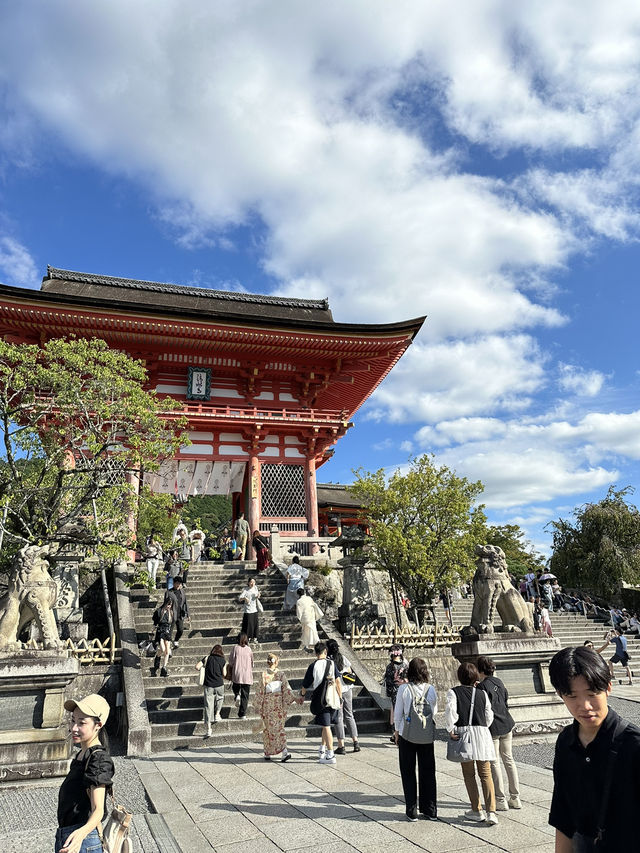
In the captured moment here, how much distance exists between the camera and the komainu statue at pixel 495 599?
909 centimetres

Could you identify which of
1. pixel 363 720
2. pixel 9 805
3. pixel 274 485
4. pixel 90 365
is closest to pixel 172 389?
pixel 274 485

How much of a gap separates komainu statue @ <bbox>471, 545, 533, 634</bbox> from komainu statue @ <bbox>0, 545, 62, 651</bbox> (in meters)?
6.49

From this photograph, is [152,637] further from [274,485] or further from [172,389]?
[172,389]

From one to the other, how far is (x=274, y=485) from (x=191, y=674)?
11.4 m

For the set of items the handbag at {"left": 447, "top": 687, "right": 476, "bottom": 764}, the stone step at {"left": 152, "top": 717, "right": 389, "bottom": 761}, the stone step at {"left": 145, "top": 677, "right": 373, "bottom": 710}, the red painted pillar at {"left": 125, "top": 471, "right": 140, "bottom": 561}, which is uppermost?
the red painted pillar at {"left": 125, "top": 471, "right": 140, "bottom": 561}

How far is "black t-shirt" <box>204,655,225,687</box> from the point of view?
8.51 metres

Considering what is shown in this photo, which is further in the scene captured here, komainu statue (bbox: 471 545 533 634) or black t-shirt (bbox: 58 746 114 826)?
komainu statue (bbox: 471 545 533 634)

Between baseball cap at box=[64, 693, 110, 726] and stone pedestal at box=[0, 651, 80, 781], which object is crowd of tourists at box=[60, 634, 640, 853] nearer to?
baseball cap at box=[64, 693, 110, 726]

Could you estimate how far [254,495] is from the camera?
2088 centimetres

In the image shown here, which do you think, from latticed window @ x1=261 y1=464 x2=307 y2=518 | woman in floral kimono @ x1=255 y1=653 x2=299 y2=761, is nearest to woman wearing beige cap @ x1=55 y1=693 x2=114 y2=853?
woman in floral kimono @ x1=255 y1=653 x2=299 y2=761

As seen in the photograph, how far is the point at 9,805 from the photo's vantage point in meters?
5.97

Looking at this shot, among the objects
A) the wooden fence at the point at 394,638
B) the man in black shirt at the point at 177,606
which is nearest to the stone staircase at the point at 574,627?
the wooden fence at the point at 394,638

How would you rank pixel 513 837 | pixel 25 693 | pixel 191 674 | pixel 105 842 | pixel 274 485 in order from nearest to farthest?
1. pixel 105 842
2. pixel 513 837
3. pixel 25 693
4. pixel 191 674
5. pixel 274 485

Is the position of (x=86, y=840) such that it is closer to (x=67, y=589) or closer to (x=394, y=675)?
(x=394, y=675)
